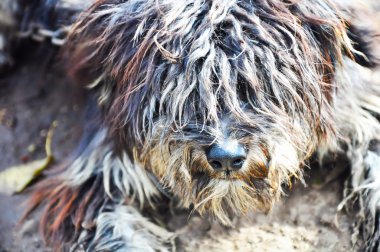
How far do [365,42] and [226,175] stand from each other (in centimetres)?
79

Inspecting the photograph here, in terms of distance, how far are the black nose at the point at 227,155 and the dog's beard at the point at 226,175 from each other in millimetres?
36

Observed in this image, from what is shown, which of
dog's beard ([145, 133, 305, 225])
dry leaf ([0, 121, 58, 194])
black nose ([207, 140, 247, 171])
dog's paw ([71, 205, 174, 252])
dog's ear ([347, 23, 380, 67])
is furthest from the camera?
dry leaf ([0, 121, 58, 194])

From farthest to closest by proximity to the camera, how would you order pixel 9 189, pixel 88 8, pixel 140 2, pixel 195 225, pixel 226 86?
pixel 9 189 < pixel 195 225 < pixel 88 8 < pixel 140 2 < pixel 226 86

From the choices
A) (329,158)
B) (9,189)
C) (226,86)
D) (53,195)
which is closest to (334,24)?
(226,86)

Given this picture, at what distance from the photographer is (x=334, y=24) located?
282cm

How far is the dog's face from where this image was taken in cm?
271

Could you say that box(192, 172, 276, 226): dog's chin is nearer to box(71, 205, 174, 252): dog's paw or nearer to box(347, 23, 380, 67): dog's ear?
box(71, 205, 174, 252): dog's paw

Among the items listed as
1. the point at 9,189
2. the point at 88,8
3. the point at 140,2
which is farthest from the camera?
the point at 9,189

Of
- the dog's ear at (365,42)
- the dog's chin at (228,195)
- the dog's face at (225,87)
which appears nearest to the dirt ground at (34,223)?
the dog's chin at (228,195)

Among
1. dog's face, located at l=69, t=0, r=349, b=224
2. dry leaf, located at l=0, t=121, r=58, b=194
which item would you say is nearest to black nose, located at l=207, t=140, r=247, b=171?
dog's face, located at l=69, t=0, r=349, b=224

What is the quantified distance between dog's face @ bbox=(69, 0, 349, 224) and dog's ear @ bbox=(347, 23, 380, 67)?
0.32 ft

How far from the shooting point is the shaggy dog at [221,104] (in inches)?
107

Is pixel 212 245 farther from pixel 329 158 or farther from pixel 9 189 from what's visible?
pixel 9 189

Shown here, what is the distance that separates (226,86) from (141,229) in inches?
34.6
